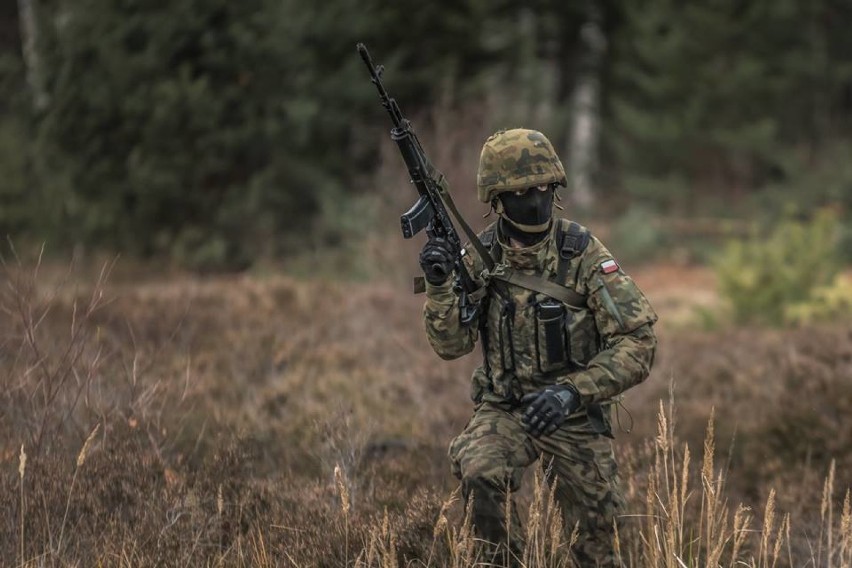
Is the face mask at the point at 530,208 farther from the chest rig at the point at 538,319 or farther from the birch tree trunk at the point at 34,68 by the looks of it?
the birch tree trunk at the point at 34,68

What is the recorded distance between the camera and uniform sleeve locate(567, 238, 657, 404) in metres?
3.51

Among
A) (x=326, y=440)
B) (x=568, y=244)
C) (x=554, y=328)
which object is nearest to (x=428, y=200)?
(x=568, y=244)

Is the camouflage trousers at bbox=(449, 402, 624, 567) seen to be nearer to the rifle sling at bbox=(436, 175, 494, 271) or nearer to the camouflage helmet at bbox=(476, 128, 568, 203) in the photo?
the rifle sling at bbox=(436, 175, 494, 271)

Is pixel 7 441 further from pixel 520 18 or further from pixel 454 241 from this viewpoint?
pixel 520 18

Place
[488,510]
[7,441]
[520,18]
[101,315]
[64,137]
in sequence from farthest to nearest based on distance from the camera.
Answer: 1. [520,18]
2. [64,137]
3. [101,315]
4. [7,441]
5. [488,510]

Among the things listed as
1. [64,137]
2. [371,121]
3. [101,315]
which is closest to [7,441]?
[101,315]

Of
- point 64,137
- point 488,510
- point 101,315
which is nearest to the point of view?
point 488,510

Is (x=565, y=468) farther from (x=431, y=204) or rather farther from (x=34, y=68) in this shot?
(x=34, y=68)

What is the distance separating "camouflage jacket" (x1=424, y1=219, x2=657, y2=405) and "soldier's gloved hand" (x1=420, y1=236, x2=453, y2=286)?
0.18 ft

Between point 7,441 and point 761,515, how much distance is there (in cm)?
340

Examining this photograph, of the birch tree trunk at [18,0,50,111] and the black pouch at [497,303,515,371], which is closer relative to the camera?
the black pouch at [497,303,515,371]

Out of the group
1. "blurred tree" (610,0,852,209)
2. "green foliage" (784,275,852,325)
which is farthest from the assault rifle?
"blurred tree" (610,0,852,209)

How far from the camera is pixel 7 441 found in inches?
182

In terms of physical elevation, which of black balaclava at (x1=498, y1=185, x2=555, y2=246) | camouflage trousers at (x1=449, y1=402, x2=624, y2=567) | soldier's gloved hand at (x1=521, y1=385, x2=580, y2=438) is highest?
black balaclava at (x1=498, y1=185, x2=555, y2=246)
